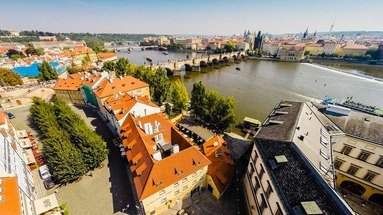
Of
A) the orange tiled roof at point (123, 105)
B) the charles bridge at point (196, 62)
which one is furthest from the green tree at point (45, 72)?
the orange tiled roof at point (123, 105)

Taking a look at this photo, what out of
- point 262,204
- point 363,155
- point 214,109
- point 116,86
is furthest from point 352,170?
point 116,86

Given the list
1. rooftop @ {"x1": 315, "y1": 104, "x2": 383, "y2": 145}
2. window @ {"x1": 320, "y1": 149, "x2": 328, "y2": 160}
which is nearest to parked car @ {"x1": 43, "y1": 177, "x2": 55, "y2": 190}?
window @ {"x1": 320, "y1": 149, "x2": 328, "y2": 160}

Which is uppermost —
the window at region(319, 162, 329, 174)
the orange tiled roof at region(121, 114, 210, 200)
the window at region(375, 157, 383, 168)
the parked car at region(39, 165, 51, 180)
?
the window at region(319, 162, 329, 174)

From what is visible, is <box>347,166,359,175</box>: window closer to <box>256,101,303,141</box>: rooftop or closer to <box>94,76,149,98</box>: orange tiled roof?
<box>256,101,303,141</box>: rooftop

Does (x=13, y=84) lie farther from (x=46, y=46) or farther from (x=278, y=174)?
(x=46, y=46)

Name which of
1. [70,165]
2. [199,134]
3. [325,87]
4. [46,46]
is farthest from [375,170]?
[46,46]
